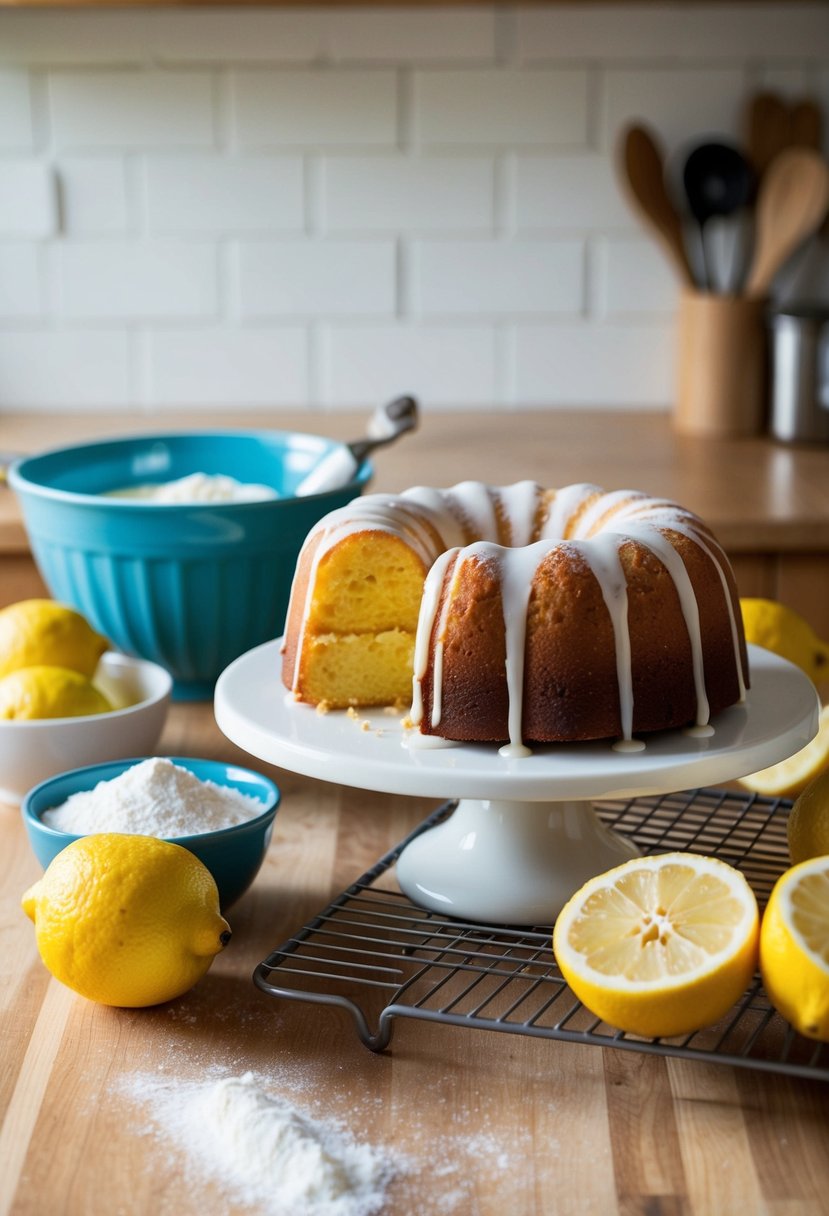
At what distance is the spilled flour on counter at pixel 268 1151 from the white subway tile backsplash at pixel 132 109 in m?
2.03

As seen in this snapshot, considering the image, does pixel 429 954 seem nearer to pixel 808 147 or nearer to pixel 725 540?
pixel 725 540

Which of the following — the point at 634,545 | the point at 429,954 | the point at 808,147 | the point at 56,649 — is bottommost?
the point at 429,954

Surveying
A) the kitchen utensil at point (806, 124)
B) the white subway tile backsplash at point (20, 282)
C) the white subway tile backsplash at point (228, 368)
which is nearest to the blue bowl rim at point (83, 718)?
the white subway tile backsplash at point (228, 368)

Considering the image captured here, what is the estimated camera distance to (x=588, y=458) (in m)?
2.23

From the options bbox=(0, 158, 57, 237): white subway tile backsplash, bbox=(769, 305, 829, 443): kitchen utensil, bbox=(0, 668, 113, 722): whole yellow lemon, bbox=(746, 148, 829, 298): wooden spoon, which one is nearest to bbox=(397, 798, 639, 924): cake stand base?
bbox=(0, 668, 113, 722): whole yellow lemon

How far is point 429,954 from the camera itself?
37.6 inches

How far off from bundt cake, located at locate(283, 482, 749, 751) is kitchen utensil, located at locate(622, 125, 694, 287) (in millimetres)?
1491

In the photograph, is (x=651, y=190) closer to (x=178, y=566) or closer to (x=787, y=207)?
(x=787, y=207)

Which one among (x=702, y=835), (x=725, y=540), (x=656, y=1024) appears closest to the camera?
(x=656, y=1024)

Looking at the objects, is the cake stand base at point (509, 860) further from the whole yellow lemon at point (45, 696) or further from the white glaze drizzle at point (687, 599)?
the whole yellow lemon at point (45, 696)

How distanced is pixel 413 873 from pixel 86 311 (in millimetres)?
1818

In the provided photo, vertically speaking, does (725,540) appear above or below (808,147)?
below

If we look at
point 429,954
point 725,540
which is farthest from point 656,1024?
point 725,540

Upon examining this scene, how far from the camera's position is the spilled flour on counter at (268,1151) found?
27.5 inches
